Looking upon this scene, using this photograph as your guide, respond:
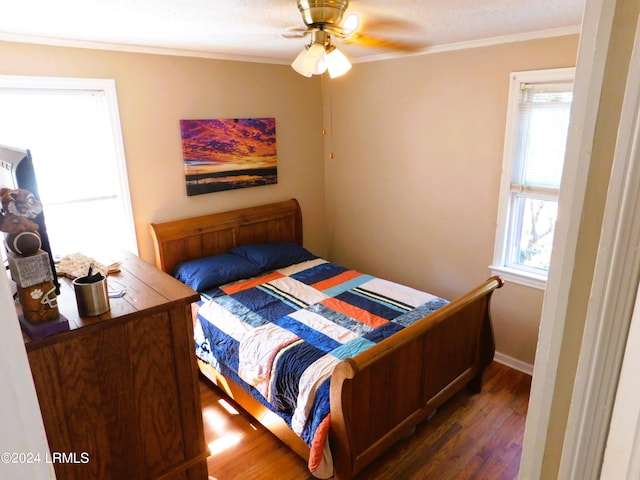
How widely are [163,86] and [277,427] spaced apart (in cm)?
254

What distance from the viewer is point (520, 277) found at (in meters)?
3.08

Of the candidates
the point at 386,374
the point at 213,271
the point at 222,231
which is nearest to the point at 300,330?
the point at 386,374

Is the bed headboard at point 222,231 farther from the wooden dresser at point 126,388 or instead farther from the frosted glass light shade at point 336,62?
the frosted glass light shade at point 336,62

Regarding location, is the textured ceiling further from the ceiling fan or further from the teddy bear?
the teddy bear

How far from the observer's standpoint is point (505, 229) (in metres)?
3.11

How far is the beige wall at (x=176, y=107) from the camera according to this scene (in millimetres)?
2777

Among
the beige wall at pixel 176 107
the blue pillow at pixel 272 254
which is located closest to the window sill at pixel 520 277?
the blue pillow at pixel 272 254

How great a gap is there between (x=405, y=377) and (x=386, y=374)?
0.66 ft

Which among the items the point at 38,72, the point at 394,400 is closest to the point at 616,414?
the point at 394,400

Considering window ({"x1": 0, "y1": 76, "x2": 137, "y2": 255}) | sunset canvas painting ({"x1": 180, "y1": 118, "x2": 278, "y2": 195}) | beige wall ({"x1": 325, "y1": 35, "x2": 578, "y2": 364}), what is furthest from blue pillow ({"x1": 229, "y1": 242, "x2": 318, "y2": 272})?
window ({"x1": 0, "y1": 76, "x2": 137, "y2": 255})

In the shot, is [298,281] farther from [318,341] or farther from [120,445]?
[120,445]

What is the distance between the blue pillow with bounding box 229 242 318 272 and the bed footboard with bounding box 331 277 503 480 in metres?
1.58

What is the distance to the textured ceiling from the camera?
1.97m

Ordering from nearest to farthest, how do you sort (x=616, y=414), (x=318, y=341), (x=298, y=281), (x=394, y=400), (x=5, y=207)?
(x=616, y=414)
(x=5, y=207)
(x=394, y=400)
(x=318, y=341)
(x=298, y=281)
